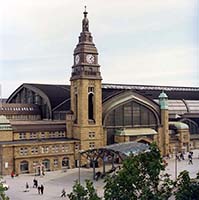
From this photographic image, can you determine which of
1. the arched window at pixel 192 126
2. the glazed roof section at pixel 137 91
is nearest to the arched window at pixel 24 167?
the glazed roof section at pixel 137 91

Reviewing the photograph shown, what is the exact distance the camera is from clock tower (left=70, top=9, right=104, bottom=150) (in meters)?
53.4

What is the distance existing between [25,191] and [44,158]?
12.9 m

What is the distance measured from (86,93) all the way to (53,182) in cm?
1488

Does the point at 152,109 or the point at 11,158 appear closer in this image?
the point at 11,158

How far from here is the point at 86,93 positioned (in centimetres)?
5366

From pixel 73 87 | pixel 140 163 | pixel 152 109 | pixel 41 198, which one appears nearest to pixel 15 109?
pixel 73 87

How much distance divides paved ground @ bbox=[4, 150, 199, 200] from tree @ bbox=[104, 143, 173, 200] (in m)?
Result: 13.1

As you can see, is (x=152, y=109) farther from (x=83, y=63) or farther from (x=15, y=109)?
(x=15, y=109)

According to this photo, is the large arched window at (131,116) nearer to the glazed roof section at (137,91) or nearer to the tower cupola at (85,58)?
the glazed roof section at (137,91)

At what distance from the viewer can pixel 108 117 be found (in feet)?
184

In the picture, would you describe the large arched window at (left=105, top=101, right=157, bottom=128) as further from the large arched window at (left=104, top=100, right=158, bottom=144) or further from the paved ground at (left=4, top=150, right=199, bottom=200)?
the paved ground at (left=4, top=150, right=199, bottom=200)

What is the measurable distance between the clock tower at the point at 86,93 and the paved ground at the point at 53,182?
5651mm

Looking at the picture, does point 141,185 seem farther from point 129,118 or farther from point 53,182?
point 129,118

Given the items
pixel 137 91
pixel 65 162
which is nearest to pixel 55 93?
pixel 137 91
